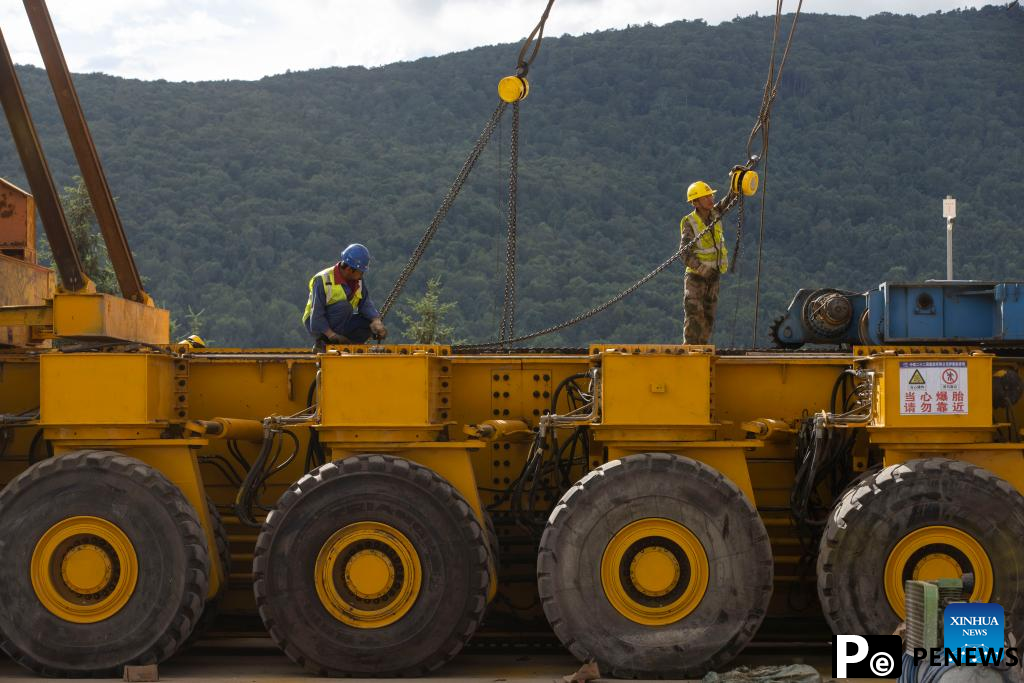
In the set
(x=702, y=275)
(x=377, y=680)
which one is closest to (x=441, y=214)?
(x=702, y=275)

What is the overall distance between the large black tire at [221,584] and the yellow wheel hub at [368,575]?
0.89 m

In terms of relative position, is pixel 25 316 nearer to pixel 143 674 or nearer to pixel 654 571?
pixel 143 674

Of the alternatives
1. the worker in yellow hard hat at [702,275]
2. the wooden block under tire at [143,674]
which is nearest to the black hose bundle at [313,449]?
the wooden block under tire at [143,674]

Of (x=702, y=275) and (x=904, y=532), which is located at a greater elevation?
(x=702, y=275)

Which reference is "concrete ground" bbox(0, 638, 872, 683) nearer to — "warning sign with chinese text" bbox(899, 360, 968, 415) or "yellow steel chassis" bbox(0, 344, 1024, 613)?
"yellow steel chassis" bbox(0, 344, 1024, 613)

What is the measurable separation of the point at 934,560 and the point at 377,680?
11.2ft

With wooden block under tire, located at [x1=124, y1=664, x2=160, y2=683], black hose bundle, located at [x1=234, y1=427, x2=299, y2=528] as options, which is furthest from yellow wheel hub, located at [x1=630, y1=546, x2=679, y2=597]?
wooden block under tire, located at [x1=124, y1=664, x2=160, y2=683]

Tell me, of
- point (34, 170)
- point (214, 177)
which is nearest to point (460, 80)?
point (214, 177)

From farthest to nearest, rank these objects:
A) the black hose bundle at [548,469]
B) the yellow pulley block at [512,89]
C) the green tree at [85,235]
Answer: the green tree at [85,235]
the yellow pulley block at [512,89]
the black hose bundle at [548,469]

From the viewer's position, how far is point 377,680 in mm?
7910

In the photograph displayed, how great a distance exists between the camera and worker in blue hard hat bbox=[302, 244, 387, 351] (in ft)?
33.3

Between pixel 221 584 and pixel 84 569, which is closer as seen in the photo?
pixel 84 569

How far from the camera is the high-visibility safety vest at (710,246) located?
11656 mm

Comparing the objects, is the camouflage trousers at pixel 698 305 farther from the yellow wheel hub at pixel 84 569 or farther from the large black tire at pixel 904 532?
the yellow wheel hub at pixel 84 569
